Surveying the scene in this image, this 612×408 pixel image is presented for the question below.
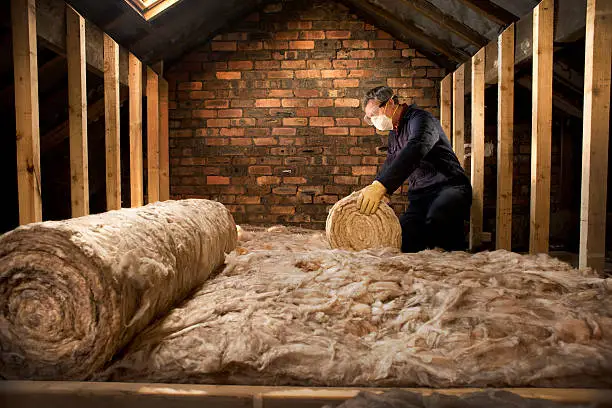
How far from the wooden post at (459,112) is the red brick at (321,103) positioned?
1194mm

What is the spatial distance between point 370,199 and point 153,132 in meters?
2.38

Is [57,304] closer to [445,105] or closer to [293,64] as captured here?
[293,64]

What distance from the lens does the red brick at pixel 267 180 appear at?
14.1 feet

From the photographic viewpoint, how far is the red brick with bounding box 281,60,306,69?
4.23m

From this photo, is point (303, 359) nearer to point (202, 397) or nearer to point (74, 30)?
point (202, 397)

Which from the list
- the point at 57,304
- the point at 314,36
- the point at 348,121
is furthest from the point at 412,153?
the point at 314,36

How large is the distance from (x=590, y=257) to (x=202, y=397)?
5.93 feet

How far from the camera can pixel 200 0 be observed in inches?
134

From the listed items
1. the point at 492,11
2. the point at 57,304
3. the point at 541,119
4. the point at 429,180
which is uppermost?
the point at 492,11

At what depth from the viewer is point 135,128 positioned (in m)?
3.24

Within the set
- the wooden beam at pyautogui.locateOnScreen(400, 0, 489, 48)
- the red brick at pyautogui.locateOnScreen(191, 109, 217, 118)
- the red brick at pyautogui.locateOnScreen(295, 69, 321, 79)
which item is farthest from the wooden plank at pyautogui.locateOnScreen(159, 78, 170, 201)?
the wooden beam at pyautogui.locateOnScreen(400, 0, 489, 48)

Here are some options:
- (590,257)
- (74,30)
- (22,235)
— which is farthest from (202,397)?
(74,30)

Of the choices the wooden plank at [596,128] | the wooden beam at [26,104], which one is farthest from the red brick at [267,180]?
the wooden plank at [596,128]

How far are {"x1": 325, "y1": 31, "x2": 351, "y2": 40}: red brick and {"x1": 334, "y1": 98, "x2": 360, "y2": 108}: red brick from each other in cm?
62
